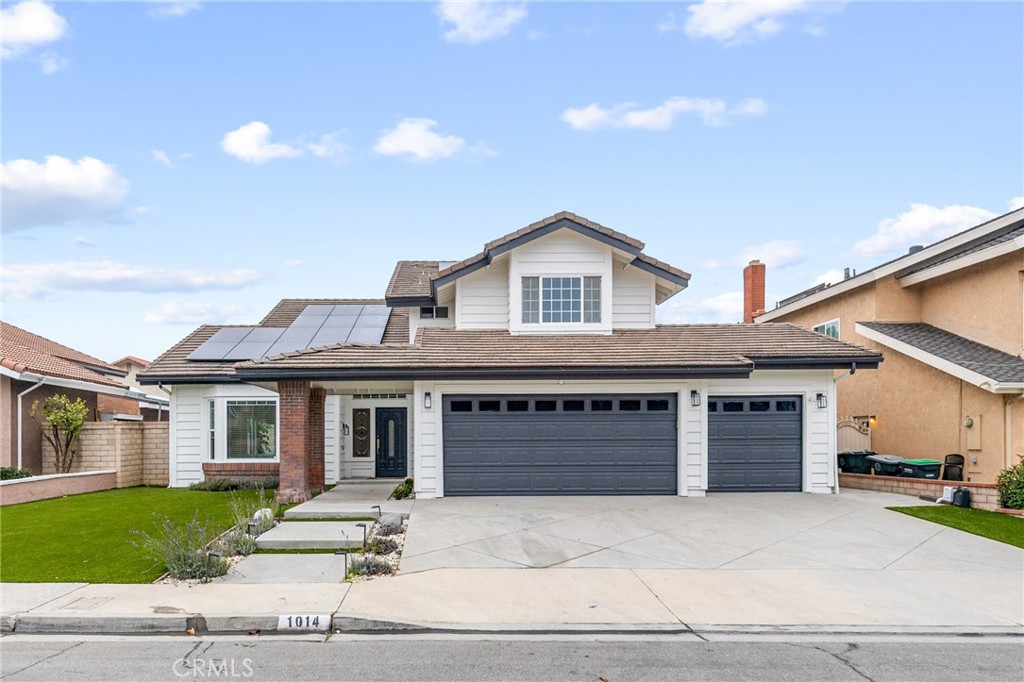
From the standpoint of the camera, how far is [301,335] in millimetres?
18250

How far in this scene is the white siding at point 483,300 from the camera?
51.8 ft

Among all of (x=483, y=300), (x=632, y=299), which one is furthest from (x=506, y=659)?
(x=632, y=299)

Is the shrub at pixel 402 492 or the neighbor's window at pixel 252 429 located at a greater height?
the neighbor's window at pixel 252 429

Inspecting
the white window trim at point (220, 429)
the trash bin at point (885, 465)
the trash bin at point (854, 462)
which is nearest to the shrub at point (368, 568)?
the white window trim at point (220, 429)

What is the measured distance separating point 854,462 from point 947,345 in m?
3.80

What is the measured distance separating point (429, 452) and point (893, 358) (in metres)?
13.3

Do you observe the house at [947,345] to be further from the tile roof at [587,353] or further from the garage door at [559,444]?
the garage door at [559,444]

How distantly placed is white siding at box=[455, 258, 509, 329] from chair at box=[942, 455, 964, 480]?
1102 centimetres

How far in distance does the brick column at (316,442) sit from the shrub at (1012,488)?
14194 millimetres

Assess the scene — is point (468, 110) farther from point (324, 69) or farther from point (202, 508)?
point (202, 508)

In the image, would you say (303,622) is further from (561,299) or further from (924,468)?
(924,468)

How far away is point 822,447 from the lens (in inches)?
564

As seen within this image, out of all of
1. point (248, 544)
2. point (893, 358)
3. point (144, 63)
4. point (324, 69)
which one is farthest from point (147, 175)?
point (893, 358)

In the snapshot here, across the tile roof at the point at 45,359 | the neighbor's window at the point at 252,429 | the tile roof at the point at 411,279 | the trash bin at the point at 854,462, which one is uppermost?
the tile roof at the point at 411,279
